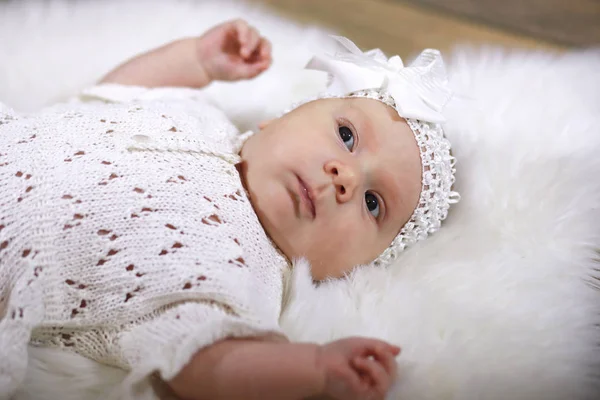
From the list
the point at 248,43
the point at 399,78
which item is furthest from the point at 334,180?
the point at 248,43

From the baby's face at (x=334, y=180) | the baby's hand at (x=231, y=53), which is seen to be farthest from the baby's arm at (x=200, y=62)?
the baby's face at (x=334, y=180)

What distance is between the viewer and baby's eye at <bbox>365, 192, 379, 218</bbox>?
91 centimetres

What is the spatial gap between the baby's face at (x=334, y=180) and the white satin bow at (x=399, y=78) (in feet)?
0.11

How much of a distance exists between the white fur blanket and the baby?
0.05 m

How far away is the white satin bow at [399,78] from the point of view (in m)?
0.94

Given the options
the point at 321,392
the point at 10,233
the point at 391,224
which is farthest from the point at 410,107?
the point at 10,233

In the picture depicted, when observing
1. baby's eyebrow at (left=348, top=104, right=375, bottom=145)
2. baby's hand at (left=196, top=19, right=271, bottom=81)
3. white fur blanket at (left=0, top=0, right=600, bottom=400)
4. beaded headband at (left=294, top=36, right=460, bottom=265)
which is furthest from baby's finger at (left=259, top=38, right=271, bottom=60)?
baby's eyebrow at (left=348, top=104, right=375, bottom=145)

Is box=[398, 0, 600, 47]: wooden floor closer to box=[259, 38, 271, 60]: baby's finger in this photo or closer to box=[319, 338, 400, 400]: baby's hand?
box=[259, 38, 271, 60]: baby's finger

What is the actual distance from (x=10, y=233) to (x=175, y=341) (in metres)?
0.28

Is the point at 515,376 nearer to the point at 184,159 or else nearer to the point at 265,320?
the point at 265,320

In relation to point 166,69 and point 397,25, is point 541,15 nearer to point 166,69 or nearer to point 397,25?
point 397,25

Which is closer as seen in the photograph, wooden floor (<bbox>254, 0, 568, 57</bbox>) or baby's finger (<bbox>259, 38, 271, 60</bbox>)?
baby's finger (<bbox>259, 38, 271, 60</bbox>)

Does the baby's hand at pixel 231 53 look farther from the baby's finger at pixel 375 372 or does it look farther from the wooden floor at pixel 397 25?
the baby's finger at pixel 375 372

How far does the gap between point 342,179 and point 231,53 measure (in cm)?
53
